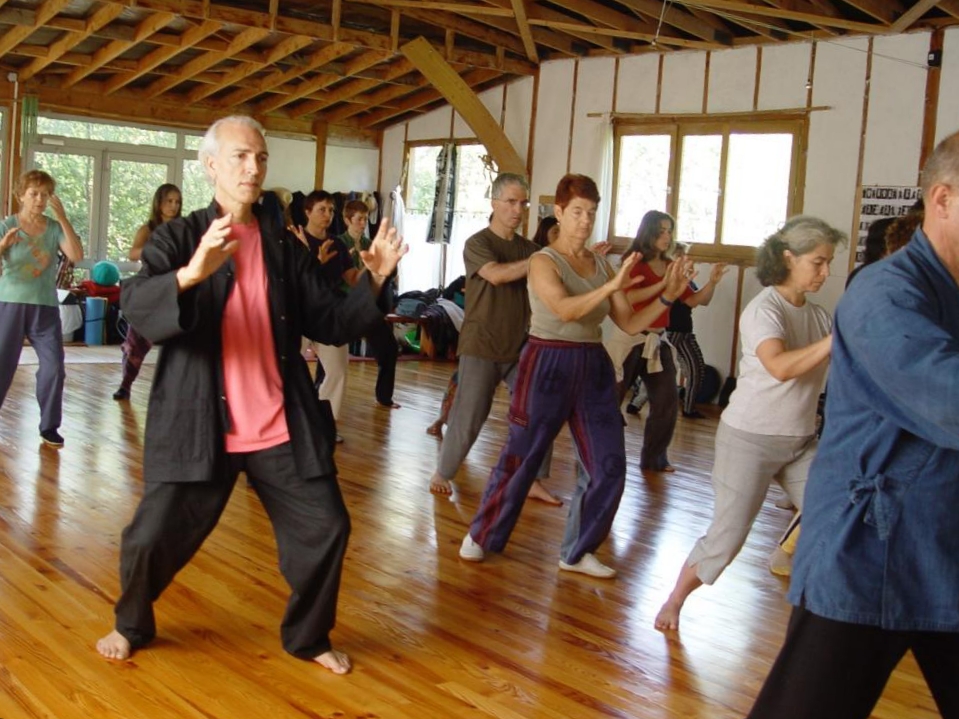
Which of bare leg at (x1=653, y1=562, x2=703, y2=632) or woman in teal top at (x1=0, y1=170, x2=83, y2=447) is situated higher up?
woman in teal top at (x1=0, y1=170, x2=83, y2=447)

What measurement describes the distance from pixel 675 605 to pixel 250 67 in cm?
962

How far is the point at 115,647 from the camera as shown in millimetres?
3270

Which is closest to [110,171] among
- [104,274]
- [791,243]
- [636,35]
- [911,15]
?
[104,274]

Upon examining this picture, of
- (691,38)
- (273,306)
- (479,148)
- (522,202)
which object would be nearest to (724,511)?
(273,306)

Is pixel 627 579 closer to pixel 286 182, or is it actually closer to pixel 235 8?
pixel 235 8

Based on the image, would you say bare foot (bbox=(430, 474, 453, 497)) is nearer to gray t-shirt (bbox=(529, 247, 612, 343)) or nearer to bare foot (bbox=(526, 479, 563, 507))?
bare foot (bbox=(526, 479, 563, 507))

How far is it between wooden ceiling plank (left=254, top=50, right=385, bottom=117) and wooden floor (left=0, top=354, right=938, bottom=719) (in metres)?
6.90

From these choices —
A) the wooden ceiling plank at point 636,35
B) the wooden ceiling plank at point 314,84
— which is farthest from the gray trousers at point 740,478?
the wooden ceiling plank at point 314,84

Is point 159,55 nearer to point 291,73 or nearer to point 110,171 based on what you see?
point 291,73

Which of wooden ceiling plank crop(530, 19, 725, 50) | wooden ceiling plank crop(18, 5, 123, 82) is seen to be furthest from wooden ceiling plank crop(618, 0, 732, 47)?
wooden ceiling plank crop(18, 5, 123, 82)

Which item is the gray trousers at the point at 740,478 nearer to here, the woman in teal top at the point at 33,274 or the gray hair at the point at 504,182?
the gray hair at the point at 504,182

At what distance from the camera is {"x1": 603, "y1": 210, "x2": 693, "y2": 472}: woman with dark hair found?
614cm

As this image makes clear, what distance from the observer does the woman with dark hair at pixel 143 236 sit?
7.03 m

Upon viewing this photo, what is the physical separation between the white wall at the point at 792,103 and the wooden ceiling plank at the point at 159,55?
3524 mm
